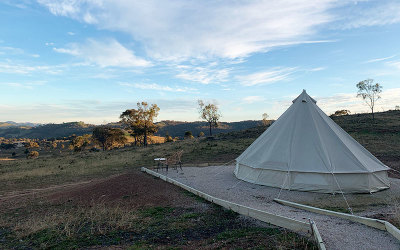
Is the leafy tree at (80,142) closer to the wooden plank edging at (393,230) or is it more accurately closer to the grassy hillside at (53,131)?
the grassy hillside at (53,131)

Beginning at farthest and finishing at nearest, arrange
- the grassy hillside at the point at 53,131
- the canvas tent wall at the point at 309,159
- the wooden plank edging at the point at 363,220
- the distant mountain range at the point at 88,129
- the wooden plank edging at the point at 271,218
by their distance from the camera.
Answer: the grassy hillside at the point at 53,131 → the distant mountain range at the point at 88,129 → the canvas tent wall at the point at 309,159 → the wooden plank edging at the point at 271,218 → the wooden plank edging at the point at 363,220

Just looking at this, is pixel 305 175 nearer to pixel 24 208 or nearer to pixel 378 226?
pixel 378 226

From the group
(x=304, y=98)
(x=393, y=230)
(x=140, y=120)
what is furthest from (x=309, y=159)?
(x=140, y=120)

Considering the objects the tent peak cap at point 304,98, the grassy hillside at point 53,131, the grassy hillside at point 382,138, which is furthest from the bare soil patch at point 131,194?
the grassy hillside at point 53,131

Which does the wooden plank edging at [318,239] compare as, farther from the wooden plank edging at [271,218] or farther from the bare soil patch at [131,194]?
the bare soil patch at [131,194]

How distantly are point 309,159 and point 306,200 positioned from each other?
1897mm

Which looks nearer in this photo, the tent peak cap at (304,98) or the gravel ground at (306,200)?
the gravel ground at (306,200)

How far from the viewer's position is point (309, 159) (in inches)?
386

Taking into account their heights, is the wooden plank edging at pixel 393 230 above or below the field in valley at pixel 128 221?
above

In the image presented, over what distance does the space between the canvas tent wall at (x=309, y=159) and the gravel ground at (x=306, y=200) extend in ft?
1.23

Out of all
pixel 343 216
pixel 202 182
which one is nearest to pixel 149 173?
pixel 202 182

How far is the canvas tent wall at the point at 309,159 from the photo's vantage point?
9.30m

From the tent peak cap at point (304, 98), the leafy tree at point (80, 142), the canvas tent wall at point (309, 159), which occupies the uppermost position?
the tent peak cap at point (304, 98)

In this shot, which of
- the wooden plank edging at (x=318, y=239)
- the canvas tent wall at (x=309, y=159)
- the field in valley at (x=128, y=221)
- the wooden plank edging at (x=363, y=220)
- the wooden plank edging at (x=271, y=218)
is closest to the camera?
the wooden plank edging at (x=318, y=239)
